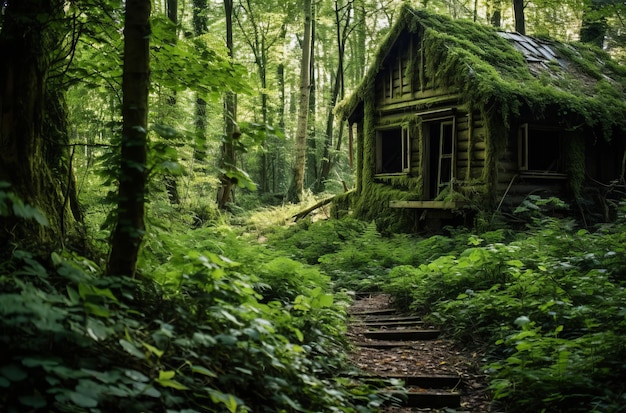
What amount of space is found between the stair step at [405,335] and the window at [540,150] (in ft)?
27.9

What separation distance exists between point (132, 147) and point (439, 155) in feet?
42.1

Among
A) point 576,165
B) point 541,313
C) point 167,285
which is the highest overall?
point 576,165

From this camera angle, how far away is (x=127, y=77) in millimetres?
3277

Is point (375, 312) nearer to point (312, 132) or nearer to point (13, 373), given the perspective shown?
point (13, 373)

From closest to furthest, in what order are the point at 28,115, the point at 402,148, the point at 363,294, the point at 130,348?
the point at 130,348 → the point at 28,115 → the point at 363,294 → the point at 402,148

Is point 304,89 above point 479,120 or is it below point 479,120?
above

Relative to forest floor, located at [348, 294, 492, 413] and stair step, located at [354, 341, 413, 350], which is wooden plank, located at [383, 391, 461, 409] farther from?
stair step, located at [354, 341, 413, 350]

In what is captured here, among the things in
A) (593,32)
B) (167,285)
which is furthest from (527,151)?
(167,285)

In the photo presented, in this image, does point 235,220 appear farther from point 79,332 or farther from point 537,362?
point 79,332

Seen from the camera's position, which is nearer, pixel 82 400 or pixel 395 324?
pixel 82 400

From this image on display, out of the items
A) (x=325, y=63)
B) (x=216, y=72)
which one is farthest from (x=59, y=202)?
(x=325, y=63)

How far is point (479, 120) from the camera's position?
13789 millimetres

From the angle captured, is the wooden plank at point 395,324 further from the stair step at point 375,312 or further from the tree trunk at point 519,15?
the tree trunk at point 519,15

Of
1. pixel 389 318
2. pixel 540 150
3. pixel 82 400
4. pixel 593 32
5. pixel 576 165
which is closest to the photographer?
pixel 82 400
